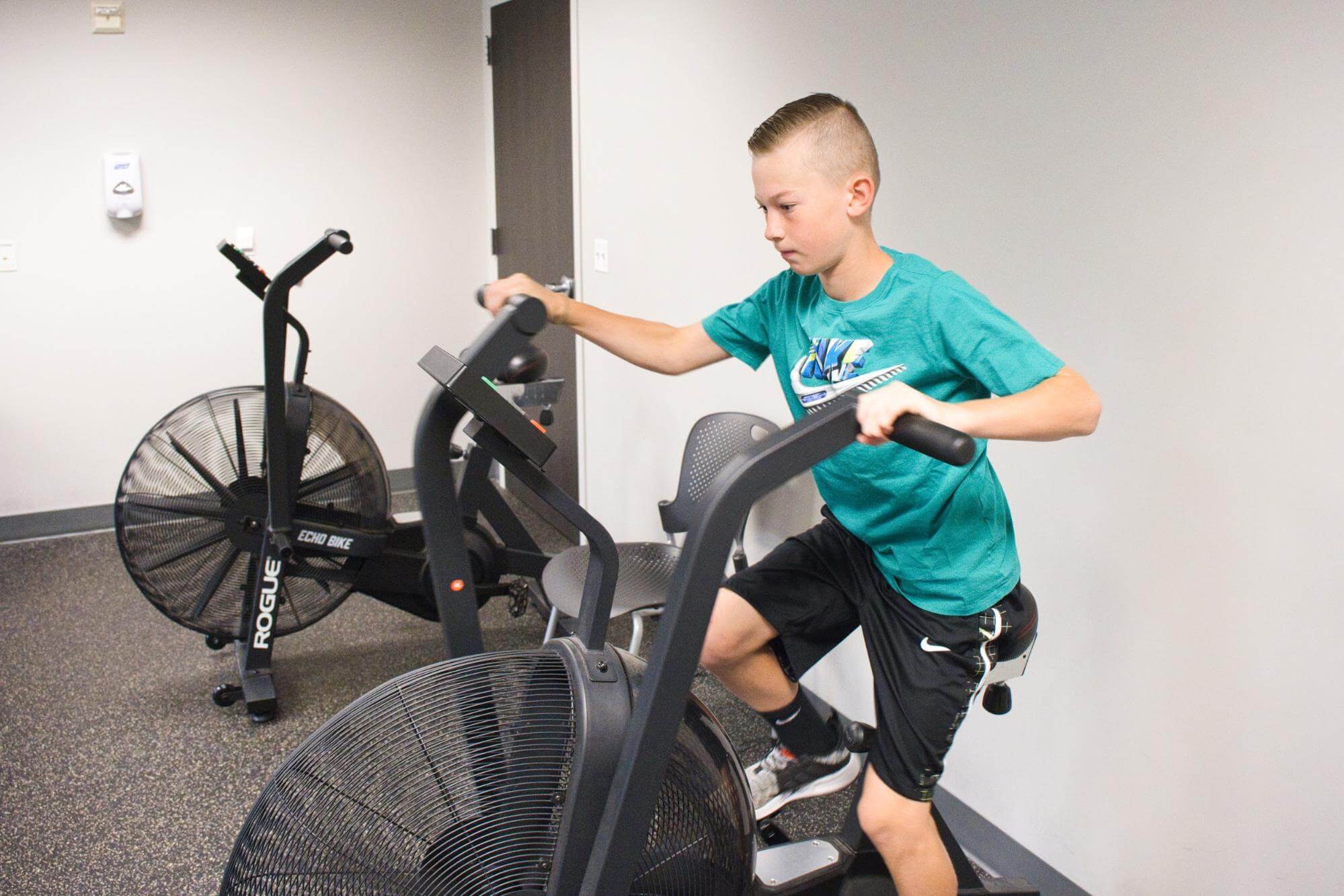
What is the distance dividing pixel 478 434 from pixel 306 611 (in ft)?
5.96

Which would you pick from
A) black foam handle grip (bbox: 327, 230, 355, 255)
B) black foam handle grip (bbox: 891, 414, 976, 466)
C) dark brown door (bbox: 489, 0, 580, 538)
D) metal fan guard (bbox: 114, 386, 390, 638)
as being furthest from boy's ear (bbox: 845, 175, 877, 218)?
dark brown door (bbox: 489, 0, 580, 538)

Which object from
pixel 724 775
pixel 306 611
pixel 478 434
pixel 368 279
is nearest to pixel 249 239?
pixel 368 279

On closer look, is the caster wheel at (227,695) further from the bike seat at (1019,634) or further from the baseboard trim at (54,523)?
the bike seat at (1019,634)

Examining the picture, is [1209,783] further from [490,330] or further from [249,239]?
[249,239]

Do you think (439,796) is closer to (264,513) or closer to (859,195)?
(859,195)

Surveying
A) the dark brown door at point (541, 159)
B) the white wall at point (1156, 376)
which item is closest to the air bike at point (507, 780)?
the white wall at point (1156, 376)

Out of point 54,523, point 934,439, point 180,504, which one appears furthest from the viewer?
point 54,523

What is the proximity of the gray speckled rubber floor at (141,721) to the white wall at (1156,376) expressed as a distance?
2.24 ft

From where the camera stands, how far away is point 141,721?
2.62 meters

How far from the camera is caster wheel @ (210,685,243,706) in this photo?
106 inches

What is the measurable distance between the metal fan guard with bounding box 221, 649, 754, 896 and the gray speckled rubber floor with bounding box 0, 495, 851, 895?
111 centimetres

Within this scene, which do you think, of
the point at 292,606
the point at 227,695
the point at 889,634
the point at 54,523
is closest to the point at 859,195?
the point at 889,634

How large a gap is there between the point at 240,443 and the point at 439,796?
71.3 inches

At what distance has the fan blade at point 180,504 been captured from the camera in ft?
8.44
